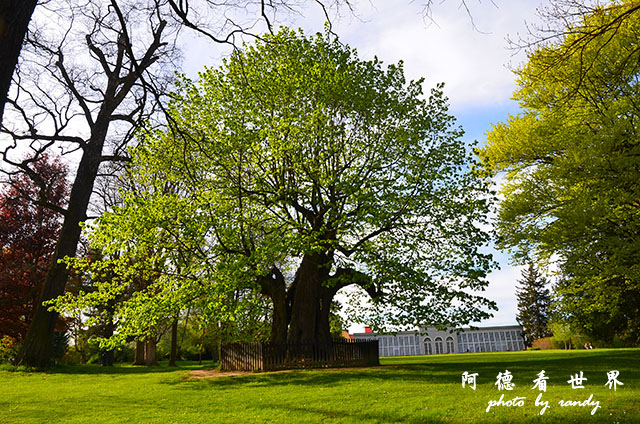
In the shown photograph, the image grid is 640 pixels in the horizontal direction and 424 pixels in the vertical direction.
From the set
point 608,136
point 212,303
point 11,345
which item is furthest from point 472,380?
point 11,345

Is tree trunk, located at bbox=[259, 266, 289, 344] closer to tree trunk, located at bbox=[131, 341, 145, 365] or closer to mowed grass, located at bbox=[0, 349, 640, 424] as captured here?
mowed grass, located at bbox=[0, 349, 640, 424]

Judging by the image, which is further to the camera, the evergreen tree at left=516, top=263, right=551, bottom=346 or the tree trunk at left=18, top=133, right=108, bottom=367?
the evergreen tree at left=516, top=263, right=551, bottom=346

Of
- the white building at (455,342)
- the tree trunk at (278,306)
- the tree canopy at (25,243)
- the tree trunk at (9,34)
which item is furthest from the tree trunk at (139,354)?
the white building at (455,342)

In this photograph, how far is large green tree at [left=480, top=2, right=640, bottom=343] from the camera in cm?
1662

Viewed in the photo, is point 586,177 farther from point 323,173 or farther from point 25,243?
point 25,243

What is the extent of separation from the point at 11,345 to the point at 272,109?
19.1 metres

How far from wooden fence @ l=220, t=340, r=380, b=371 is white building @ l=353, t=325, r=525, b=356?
67.3 metres

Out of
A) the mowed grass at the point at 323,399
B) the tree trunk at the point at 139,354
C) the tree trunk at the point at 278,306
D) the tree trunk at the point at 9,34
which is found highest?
the tree trunk at the point at 9,34

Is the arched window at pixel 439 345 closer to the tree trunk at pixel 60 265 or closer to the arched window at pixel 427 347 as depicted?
the arched window at pixel 427 347

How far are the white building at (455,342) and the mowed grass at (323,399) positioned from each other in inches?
2877

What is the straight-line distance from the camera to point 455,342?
84438 millimetres

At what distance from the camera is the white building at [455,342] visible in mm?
84875

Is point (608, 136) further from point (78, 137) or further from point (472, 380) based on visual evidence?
point (78, 137)

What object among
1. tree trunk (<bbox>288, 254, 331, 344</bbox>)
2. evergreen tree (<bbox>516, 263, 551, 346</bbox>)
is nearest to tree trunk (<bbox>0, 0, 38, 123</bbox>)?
tree trunk (<bbox>288, 254, 331, 344</bbox>)
